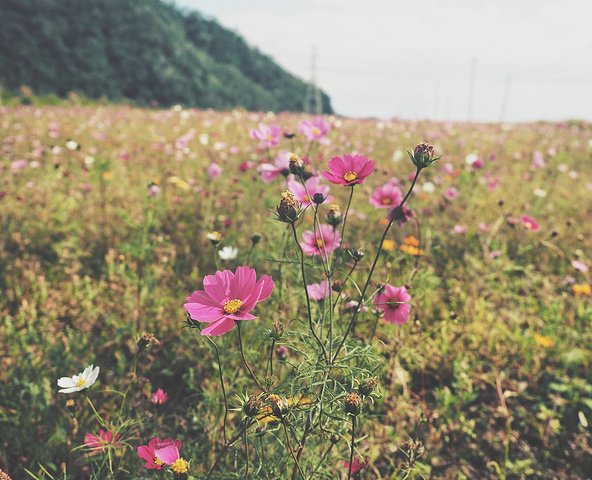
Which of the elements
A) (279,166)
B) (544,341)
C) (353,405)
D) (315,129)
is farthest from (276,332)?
(544,341)

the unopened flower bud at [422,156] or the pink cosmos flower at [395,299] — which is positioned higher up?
the unopened flower bud at [422,156]

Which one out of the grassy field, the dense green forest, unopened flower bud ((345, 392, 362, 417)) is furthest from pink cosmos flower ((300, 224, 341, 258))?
the dense green forest

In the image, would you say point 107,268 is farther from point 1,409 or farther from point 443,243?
point 443,243

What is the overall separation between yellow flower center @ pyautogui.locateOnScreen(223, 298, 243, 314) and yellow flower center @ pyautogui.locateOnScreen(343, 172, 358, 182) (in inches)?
14.9

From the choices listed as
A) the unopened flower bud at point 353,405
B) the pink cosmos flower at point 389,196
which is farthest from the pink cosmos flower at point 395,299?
the unopened flower bud at point 353,405

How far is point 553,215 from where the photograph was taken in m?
3.23

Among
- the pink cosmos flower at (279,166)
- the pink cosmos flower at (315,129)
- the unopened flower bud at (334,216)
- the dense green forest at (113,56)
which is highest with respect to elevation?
the dense green forest at (113,56)

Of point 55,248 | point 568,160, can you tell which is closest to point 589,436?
point 55,248

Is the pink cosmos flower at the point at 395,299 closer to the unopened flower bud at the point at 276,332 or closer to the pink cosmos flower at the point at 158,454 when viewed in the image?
the unopened flower bud at the point at 276,332

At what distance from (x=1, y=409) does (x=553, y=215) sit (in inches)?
157

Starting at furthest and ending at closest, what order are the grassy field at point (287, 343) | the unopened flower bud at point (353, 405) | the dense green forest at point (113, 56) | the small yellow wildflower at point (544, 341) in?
1. the dense green forest at point (113, 56)
2. the small yellow wildflower at point (544, 341)
3. the grassy field at point (287, 343)
4. the unopened flower bud at point (353, 405)

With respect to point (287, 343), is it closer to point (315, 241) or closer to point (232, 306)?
point (232, 306)

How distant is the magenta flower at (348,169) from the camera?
837 millimetres

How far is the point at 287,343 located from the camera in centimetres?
85
